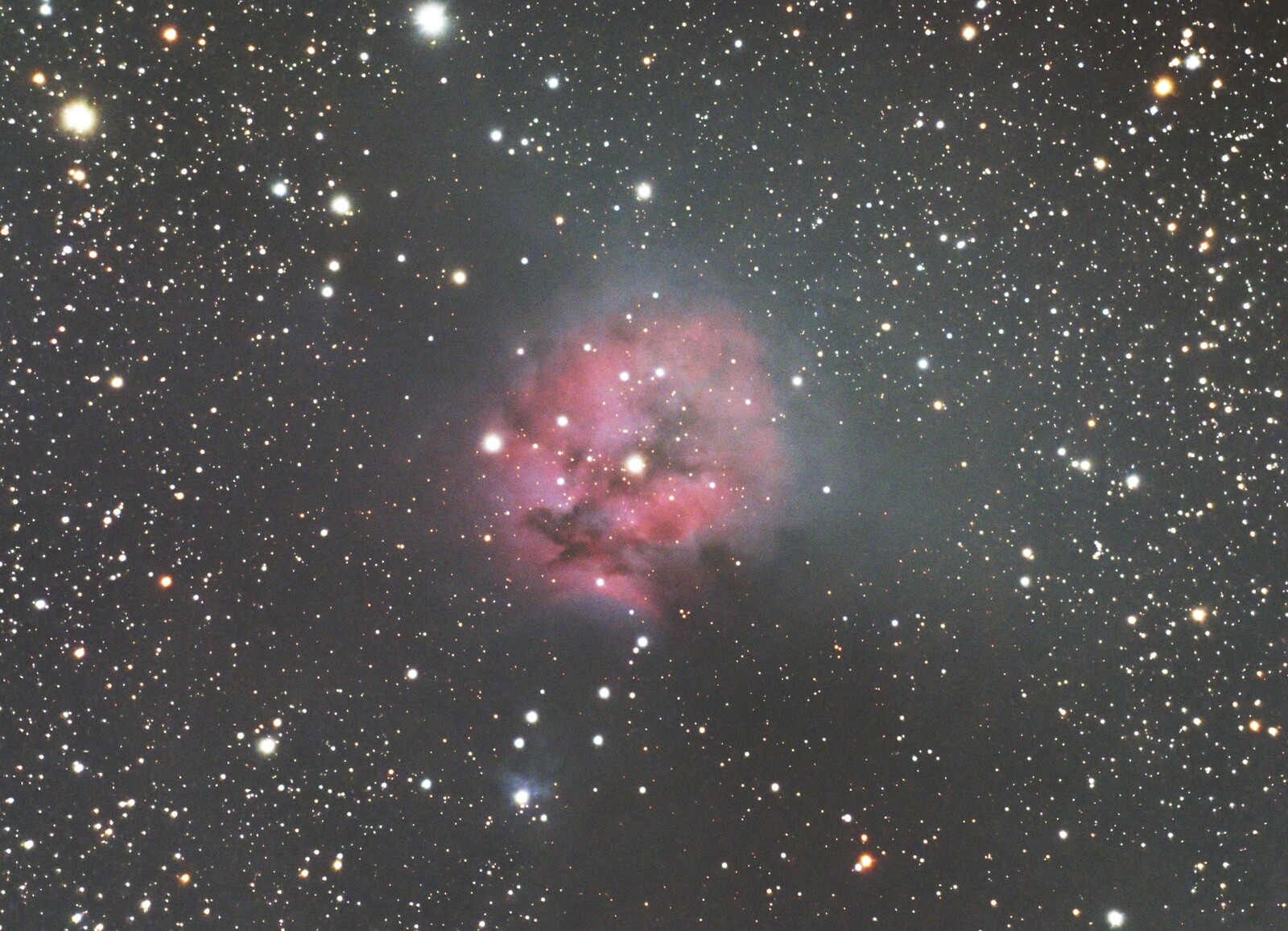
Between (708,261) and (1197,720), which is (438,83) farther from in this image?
(1197,720)

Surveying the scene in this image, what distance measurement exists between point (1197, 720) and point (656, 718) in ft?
1.40

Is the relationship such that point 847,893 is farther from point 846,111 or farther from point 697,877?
point 846,111

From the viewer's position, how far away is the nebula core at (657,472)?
0.57 metres

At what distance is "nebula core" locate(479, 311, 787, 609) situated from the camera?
0.57 m

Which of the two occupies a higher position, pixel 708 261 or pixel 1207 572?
pixel 708 261

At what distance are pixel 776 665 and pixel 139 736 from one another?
478mm

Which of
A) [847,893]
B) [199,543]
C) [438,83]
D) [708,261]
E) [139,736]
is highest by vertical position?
[438,83]

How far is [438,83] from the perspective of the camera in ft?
1.86

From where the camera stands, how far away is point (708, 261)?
578 millimetres

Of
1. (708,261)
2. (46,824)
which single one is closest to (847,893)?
(708,261)

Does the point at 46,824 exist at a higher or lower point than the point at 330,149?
lower

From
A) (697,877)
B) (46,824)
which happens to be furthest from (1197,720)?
(46,824)

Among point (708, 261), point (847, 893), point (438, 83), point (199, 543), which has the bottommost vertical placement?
point (847, 893)

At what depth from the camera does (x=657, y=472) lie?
1.89 ft
